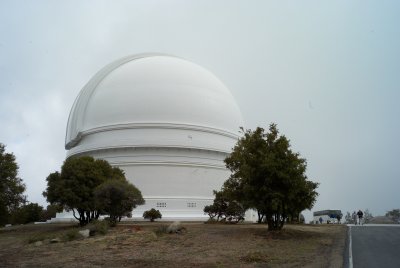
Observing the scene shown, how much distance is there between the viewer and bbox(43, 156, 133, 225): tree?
32062 mm

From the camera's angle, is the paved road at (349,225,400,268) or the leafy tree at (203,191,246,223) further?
the leafy tree at (203,191,246,223)

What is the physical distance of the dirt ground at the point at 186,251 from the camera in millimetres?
14836

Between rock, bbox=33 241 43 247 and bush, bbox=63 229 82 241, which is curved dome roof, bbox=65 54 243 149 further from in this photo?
rock, bbox=33 241 43 247

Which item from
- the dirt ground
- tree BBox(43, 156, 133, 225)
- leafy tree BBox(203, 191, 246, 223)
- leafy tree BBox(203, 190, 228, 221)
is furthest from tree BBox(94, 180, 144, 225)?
leafy tree BBox(203, 191, 246, 223)

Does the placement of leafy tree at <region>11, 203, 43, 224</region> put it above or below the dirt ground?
above

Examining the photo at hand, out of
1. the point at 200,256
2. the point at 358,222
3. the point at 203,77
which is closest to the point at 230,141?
the point at 203,77

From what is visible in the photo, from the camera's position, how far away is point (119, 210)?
103ft

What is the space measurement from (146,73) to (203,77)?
699cm

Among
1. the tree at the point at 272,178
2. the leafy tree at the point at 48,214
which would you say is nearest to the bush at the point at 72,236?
the tree at the point at 272,178

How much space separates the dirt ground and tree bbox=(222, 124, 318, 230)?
1.64 m

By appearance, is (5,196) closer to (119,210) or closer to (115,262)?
(119,210)

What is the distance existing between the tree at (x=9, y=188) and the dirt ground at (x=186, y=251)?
7.75 m

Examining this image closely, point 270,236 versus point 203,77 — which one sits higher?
point 203,77

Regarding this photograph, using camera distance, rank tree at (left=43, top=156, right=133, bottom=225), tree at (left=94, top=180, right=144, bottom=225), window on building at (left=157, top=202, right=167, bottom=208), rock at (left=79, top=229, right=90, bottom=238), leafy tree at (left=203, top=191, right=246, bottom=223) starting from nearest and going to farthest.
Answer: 1. rock at (left=79, top=229, right=90, bottom=238)
2. tree at (left=94, top=180, right=144, bottom=225)
3. tree at (left=43, top=156, right=133, bottom=225)
4. leafy tree at (left=203, top=191, right=246, bottom=223)
5. window on building at (left=157, top=202, right=167, bottom=208)
